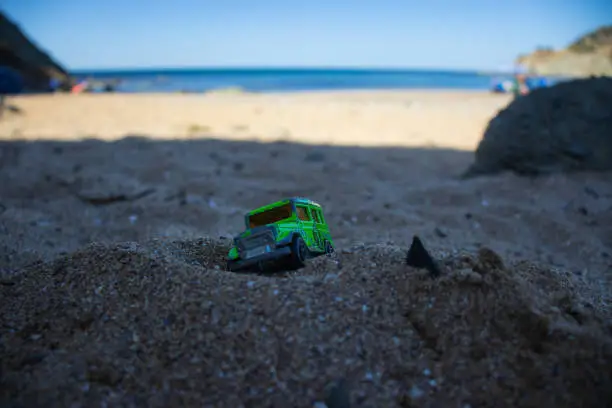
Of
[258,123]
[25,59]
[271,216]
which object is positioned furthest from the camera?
[25,59]

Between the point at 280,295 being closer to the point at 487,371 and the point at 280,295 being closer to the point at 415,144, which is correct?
the point at 487,371

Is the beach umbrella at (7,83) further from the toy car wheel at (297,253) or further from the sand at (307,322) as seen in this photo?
the toy car wheel at (297,253)

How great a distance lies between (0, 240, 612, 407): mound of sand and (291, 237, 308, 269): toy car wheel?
0.22 ft

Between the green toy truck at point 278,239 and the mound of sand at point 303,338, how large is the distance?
14 centimetres

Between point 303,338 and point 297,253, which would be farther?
point 297,253

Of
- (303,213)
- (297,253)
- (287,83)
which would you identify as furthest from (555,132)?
(287,83)

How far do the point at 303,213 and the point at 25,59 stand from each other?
21778 millimetres

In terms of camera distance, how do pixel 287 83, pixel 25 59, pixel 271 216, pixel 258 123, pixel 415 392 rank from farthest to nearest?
1. pixel 287 83
2. pixel 25 59
3. pixel 258 123
4. pixel 271 216
5. pixel 415 392

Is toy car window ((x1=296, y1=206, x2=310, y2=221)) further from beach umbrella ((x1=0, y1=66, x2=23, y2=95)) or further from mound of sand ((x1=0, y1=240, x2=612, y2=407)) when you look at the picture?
beach umbrella ((x1=0, y1=66, x2=23, y2=95))

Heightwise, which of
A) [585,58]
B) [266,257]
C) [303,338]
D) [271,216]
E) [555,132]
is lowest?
[303,338]

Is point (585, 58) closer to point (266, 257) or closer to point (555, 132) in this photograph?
point (555, 132)

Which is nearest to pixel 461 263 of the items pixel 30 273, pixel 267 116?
pixel 30 273

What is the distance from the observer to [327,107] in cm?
1220

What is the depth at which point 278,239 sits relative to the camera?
2523 mm
